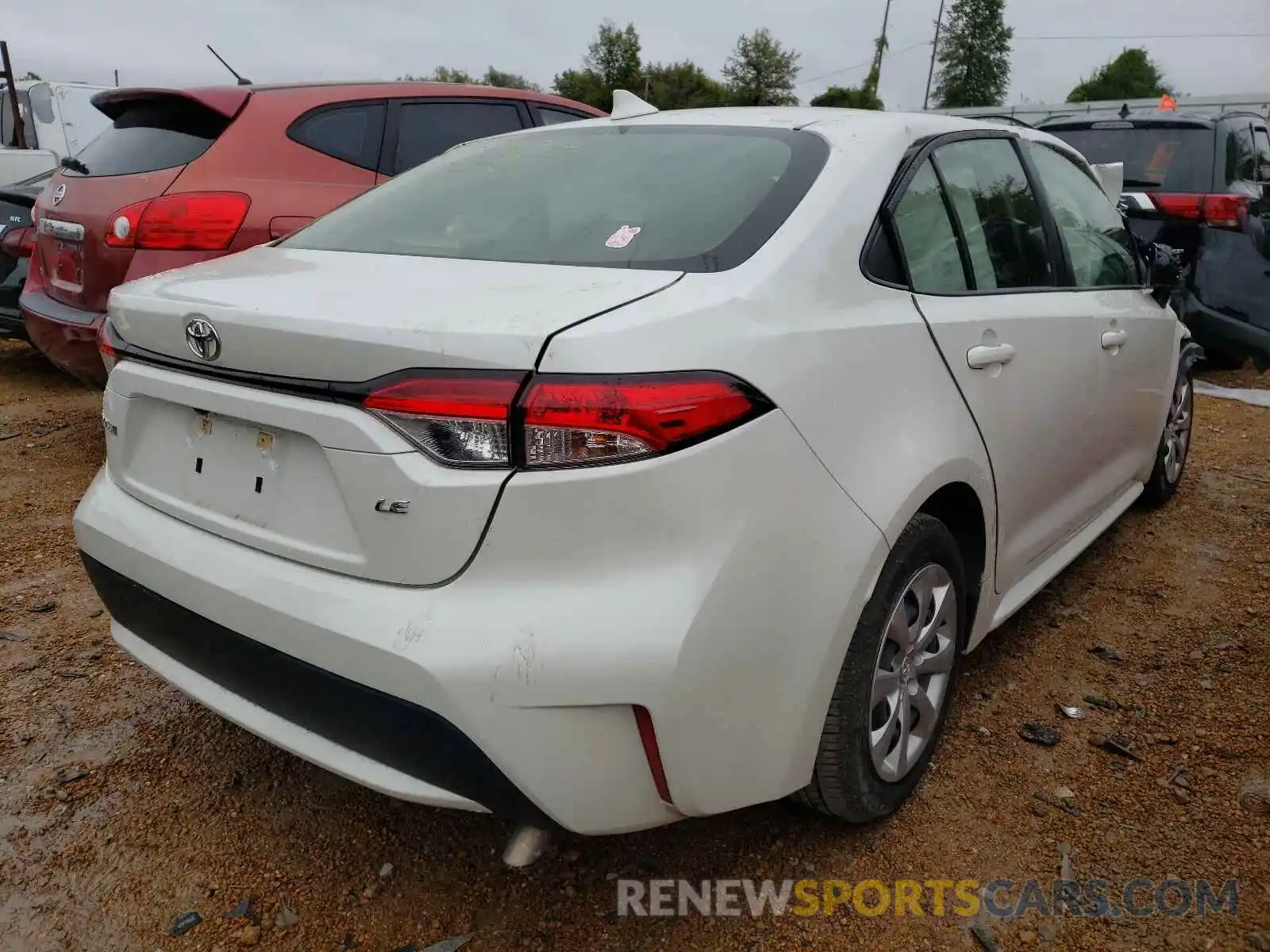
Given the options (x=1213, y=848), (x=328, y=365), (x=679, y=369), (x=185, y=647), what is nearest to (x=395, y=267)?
(x=328, y=365)

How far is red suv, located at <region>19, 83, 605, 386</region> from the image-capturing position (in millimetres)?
3721

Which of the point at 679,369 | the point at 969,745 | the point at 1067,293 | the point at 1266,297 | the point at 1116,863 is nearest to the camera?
the point at 679,369

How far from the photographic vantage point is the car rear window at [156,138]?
3.91 meters

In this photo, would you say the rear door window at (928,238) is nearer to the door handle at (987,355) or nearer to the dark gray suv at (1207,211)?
the door handle at (987,355)

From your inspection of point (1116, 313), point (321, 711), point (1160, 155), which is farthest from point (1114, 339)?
point (1160, 155)

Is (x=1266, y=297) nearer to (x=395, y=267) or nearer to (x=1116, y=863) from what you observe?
(x=1116, y=863)

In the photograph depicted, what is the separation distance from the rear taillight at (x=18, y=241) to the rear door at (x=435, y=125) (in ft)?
7.34

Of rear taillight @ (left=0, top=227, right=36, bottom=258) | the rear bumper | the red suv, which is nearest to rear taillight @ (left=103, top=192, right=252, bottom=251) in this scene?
the red suv

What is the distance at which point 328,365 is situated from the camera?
5.13ft

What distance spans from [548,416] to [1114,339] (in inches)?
84.3

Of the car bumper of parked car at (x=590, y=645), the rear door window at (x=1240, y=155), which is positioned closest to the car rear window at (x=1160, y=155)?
the rear door window at (x=1240, y=155)

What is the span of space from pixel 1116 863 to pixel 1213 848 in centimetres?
23

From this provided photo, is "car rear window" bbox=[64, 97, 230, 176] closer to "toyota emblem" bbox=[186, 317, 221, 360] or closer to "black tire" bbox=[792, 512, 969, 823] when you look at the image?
"toyota emblem" bbox=[186, 317, 221, 360]

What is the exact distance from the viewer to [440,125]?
4.67 metres
